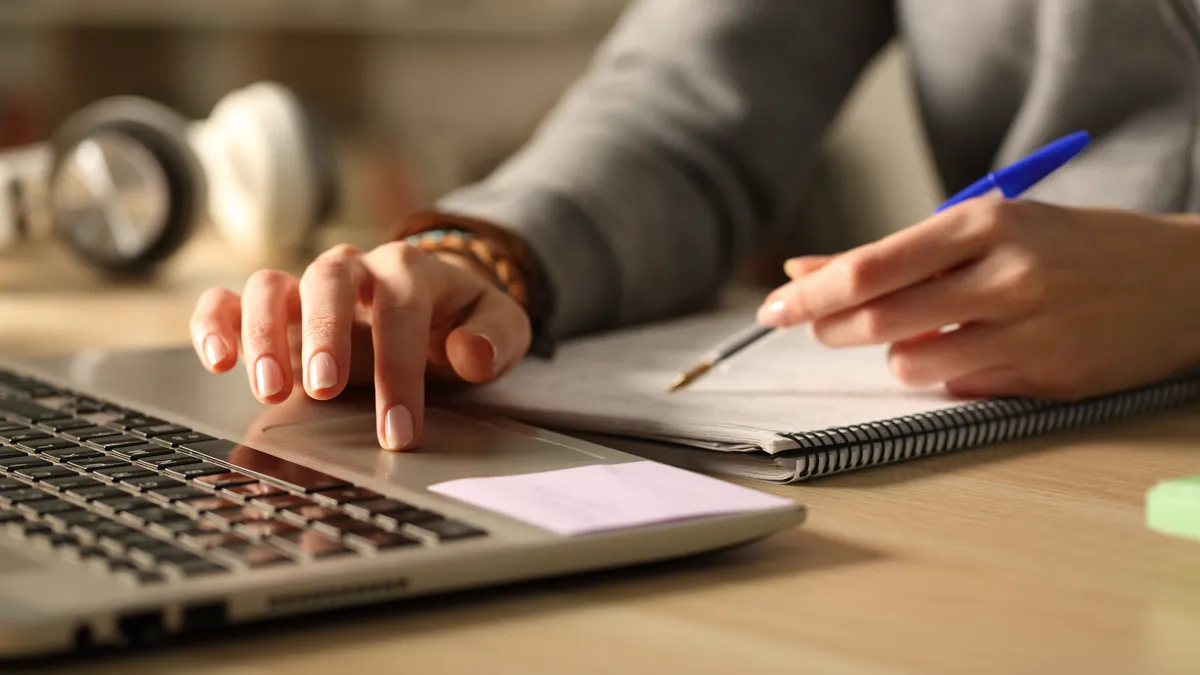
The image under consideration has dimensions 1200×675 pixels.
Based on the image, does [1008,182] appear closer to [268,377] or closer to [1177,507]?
[1177,507]

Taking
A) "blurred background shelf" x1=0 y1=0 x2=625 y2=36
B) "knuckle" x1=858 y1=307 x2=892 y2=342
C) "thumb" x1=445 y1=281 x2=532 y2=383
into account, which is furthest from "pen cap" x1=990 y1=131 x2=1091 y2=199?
"blurred background shelf" x1=0 y1=0 x2=625 y2=36

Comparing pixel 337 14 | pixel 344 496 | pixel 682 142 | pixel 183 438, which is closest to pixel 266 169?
pixel 682 142

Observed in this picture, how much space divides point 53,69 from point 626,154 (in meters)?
2.45

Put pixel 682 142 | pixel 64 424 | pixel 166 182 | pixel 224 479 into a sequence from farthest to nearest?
pixel 166 182, pixel 682 142, pixel 64 424, pixel 224 479

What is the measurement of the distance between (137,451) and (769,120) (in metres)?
0.64

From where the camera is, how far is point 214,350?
0.59 m

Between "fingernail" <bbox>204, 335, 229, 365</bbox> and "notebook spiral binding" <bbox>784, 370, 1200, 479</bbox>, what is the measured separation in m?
0.26

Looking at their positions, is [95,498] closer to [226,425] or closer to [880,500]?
[226,425]

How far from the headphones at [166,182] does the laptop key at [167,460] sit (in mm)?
723

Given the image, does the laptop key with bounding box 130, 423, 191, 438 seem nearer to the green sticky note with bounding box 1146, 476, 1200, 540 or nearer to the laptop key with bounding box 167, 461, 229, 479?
the laptop key with bounding box 167, 461, 229, 479

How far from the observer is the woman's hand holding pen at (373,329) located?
54 cm

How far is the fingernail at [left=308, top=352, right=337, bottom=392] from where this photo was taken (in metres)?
0.54

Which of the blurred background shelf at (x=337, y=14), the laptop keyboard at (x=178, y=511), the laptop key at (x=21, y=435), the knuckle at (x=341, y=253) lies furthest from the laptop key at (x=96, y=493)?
the blurred background shelf at (x=337, y=14)

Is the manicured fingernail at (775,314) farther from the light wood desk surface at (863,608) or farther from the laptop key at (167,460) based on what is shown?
the laptop key at (167,460)
